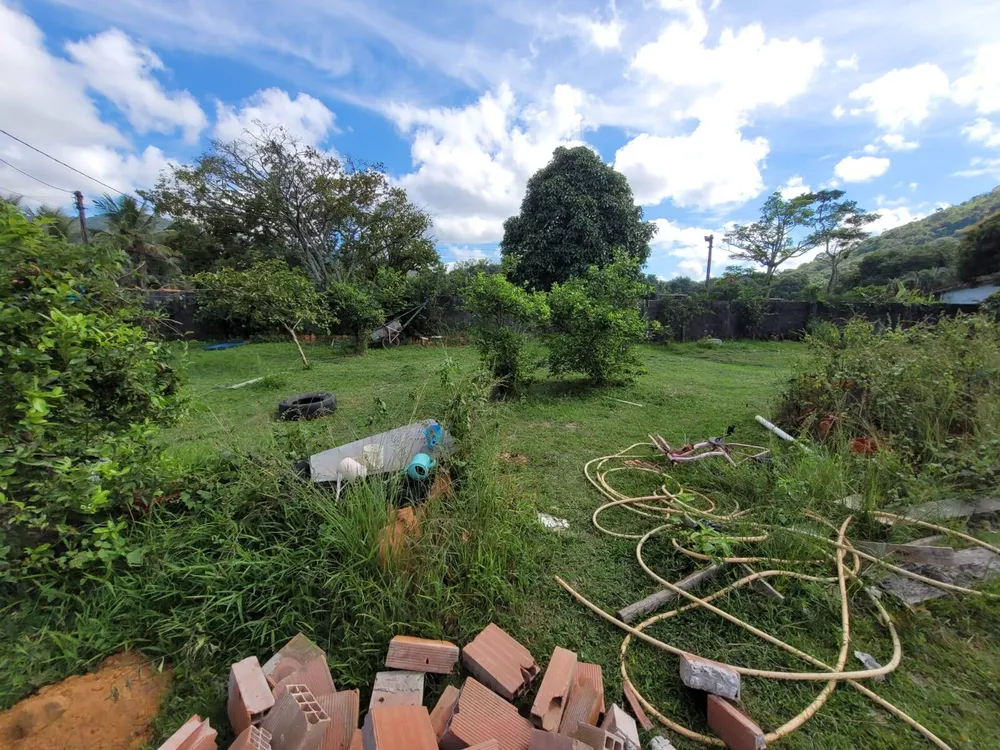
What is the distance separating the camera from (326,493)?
1.89 metres

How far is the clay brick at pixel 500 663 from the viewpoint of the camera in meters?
1.32

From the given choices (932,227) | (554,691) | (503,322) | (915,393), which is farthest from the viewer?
(932,227)

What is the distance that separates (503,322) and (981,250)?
2073cm

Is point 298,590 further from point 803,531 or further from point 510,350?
point 510,350

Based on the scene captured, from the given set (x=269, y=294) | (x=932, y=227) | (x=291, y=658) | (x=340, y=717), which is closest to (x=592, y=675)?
(x=340, y=717)

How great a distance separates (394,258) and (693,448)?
491 inches

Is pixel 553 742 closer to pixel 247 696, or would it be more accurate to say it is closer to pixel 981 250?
pixel 247 696

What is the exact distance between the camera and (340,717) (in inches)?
47.0

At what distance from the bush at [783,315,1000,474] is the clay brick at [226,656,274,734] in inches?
143

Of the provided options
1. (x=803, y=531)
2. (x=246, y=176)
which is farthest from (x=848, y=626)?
(x=246, y=176)

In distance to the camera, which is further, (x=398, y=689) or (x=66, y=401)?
(x=66, y=401)

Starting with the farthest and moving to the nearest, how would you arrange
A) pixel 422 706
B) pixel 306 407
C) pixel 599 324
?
pixel 599 324
pixel 306 407
pixel 422 706

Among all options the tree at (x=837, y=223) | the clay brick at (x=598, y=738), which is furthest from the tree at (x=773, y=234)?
the clay brick at (x=598, y=738)

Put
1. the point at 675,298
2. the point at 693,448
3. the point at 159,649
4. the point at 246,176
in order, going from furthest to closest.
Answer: the point at 246,176 < the point at 675,298 < the point at 693,448 < the point at 159,649
